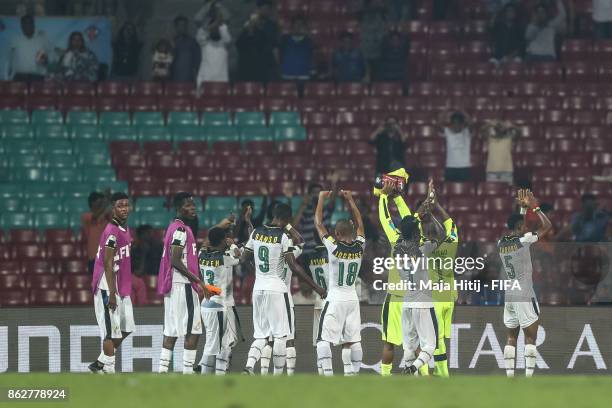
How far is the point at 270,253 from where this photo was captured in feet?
53.3

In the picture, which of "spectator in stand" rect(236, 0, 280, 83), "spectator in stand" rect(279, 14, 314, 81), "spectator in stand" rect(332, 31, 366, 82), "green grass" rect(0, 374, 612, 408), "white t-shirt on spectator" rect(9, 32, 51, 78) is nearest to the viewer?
"green grass" rect(0, 374, 612, 408)

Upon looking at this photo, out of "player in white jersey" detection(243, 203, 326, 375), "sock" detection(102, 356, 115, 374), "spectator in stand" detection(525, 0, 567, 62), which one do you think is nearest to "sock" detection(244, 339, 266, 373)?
"player in white jersey" detection(243, 203, 326, 375)

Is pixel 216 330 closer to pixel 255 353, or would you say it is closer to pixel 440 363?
pixel 255 353

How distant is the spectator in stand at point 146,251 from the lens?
20.1 meters

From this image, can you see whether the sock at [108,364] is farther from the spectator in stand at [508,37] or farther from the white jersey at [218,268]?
the spectator in stand at [508,37]

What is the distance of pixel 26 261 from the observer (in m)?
21.9

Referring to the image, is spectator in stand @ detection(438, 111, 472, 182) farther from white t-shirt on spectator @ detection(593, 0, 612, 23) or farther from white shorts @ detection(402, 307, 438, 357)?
white shorts @ detection(402, 307, 438, 357)

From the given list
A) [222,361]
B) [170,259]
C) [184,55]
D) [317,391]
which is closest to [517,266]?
[222,361]

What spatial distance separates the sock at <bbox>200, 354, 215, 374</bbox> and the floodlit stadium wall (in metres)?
1.42

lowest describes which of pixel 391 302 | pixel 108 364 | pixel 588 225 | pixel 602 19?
pixel 108 364

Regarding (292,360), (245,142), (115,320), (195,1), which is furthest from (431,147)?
(115,320)

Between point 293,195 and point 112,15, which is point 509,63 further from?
point 112,15

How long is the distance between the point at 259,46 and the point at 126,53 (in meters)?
2.29

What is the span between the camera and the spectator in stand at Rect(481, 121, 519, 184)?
23125mm
